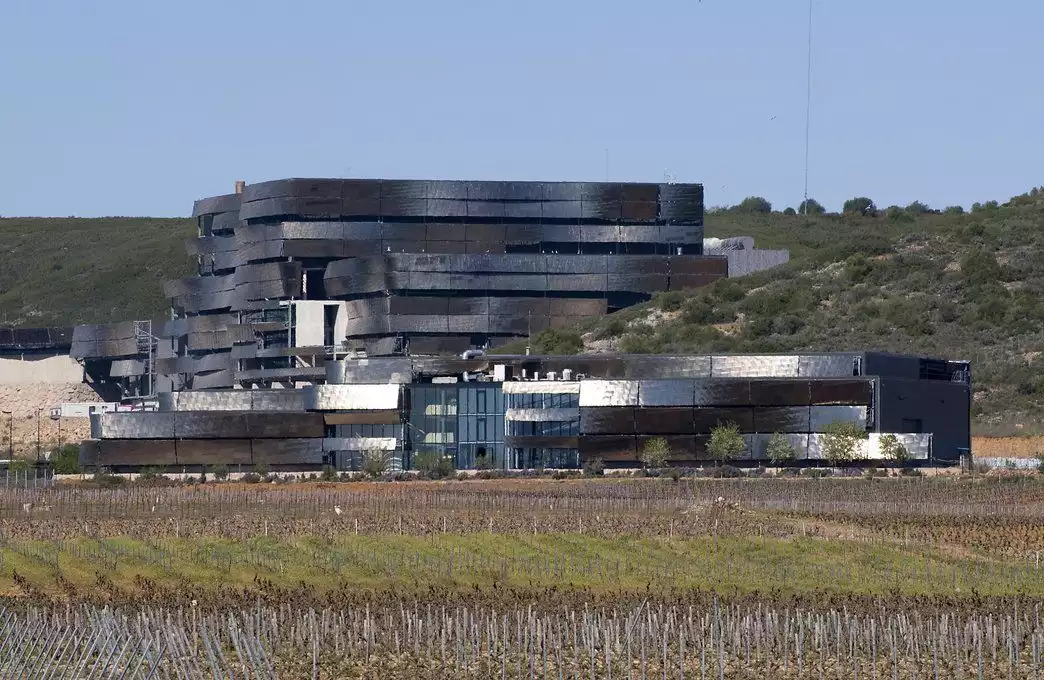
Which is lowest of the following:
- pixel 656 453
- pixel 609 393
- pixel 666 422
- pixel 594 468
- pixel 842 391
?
pixel 594 468

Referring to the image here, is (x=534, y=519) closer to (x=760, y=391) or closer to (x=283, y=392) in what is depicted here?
(x=760, y=391)

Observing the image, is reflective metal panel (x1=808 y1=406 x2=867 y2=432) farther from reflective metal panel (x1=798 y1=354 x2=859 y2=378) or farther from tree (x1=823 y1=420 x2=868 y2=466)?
reflective metal panel (x1=798 y1=354 x2=859 y2=378)

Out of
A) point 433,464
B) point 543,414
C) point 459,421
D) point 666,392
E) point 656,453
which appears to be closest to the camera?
point 656,453

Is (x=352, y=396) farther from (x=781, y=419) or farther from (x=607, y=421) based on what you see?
(x=781, y=419)

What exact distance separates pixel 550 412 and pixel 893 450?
993 inches

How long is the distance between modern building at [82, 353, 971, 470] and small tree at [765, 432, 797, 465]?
1.20m

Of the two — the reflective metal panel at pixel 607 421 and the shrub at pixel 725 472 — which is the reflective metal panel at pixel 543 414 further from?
the shrub at pixel 725 472

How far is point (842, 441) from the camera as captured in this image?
147000 mm

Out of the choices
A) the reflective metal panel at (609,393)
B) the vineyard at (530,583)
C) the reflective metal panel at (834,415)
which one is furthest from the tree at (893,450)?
the reflective metal panel at (609,393)

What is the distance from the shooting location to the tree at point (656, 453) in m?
151

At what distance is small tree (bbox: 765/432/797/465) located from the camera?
15000 centimetres

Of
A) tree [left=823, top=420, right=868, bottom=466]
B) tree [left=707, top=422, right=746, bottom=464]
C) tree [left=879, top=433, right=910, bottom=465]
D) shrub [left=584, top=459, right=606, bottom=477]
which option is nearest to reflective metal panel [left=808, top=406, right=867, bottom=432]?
tree [left=823, top=420, right=868, bottom=466]

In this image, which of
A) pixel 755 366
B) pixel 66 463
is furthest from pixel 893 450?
pixel 66 463

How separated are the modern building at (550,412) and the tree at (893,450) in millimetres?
1471
